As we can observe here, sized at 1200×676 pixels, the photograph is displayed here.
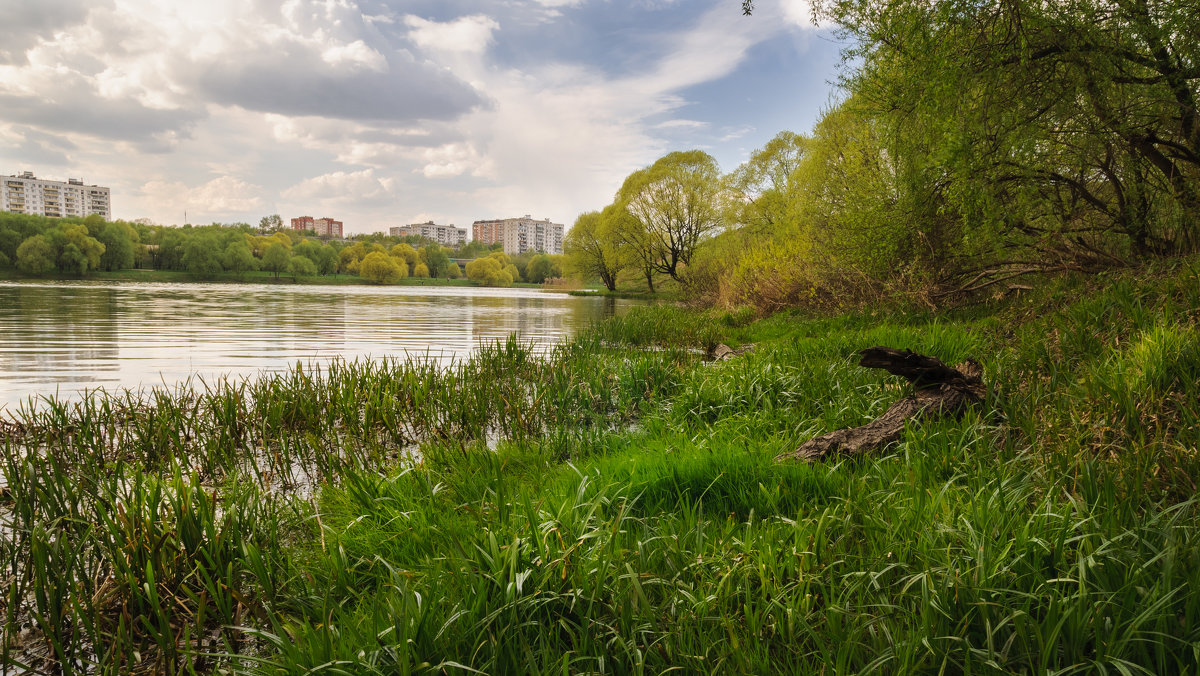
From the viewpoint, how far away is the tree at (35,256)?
66.9 meters

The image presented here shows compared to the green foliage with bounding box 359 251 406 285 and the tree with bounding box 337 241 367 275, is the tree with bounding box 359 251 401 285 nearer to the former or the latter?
the green foliage with bounding box 359 251 406 285

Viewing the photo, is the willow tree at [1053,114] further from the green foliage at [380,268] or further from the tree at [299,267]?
the tree at [299,267]

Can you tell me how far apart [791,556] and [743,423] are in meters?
3.08

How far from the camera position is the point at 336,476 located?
5613 millimetres

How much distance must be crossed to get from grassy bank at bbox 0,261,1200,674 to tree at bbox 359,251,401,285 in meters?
107

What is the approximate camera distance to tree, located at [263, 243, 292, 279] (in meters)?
95.2

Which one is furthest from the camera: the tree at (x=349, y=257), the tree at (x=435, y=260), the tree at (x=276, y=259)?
the tree at (x=435, y=260)

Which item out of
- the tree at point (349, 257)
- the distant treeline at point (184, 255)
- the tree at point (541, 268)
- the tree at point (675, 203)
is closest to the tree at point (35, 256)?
the distant treeline at point (184, 255)

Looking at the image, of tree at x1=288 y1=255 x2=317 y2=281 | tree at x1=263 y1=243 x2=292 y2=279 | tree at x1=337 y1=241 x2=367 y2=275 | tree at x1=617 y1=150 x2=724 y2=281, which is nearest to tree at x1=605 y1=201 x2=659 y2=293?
tree at x1=617 y1=150 x2=724 y2=281

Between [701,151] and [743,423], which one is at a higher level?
[701,151]

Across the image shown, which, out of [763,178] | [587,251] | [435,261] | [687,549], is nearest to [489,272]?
[435,261]

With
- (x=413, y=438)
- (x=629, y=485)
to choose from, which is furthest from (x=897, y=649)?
(x=413, y=438)

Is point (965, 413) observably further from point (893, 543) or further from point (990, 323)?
point (990, 323)

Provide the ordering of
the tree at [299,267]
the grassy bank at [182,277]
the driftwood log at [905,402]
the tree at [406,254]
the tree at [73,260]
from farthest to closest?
1. the tree at [406,254]
2. the tree at [299,267]
3. the tree at [73,260]
4. the grassy bank at [182,277]
5. the driftwood log at [905,402]
